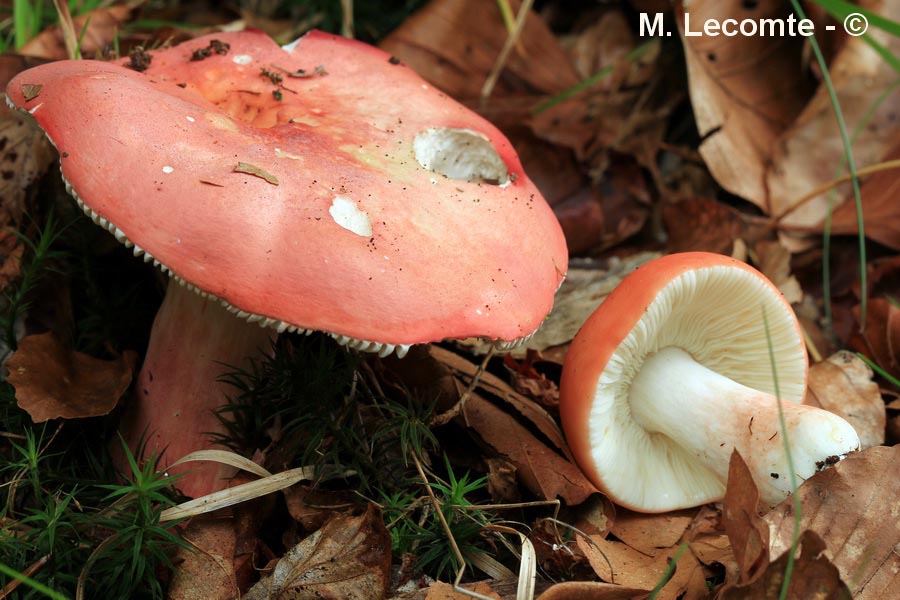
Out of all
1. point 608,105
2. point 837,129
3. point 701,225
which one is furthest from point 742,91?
point 701,225

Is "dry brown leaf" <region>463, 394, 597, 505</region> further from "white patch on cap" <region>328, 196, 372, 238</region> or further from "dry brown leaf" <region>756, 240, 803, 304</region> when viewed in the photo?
"dry brown leaf" <region>756, 240, 803, 304</region>

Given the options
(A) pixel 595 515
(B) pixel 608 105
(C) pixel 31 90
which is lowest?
(A) pixel 595 515

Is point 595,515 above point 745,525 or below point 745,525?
below

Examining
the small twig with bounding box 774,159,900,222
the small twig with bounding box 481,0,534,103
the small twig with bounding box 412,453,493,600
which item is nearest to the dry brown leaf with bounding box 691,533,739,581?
the small twig with bounding box 412,453,493,600

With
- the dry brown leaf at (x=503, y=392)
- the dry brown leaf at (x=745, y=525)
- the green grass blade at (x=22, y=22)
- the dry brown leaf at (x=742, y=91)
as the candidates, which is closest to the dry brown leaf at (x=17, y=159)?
the green grass blade at (x=22, y=22)

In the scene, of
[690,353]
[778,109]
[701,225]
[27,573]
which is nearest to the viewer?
[27,573]

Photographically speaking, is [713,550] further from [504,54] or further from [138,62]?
[504,54]

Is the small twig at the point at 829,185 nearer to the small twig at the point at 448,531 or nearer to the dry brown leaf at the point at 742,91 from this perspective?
the dry brown leaf at the point at 742,91
